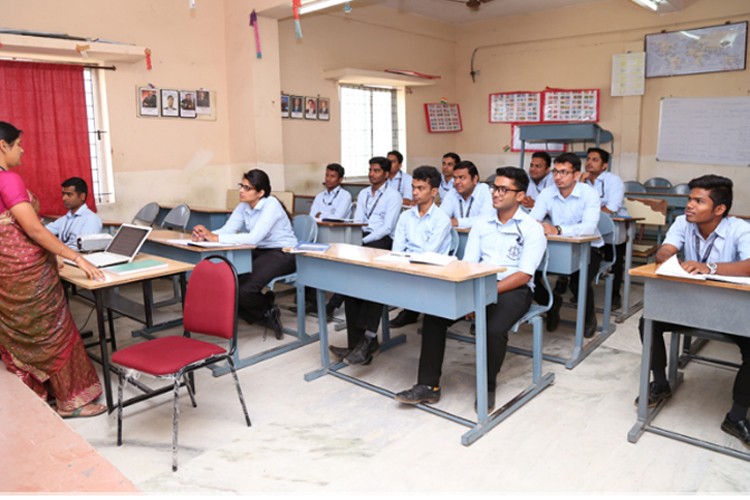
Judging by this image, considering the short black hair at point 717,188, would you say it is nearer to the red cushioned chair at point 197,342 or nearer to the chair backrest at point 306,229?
the red cushioned chair at point 197,342

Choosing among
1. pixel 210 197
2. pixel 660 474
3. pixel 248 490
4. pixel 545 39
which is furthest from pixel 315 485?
pixel 545 39

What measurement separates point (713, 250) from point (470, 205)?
1986mm

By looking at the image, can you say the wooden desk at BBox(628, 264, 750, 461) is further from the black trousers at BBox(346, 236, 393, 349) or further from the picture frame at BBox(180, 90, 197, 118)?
the picture frame at BBox(180, 90, 197, 118)

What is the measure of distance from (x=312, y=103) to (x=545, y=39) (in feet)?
11.7

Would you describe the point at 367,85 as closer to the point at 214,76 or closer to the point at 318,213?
the point at 214,76

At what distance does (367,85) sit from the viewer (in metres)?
8.00

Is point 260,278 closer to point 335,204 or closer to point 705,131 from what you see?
point 335,204

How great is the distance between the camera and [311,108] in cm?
711

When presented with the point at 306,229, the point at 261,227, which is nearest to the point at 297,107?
the point at 306,229

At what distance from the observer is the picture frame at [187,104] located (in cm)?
608

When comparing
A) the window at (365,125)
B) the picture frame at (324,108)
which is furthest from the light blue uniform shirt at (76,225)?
the window at (365,125)

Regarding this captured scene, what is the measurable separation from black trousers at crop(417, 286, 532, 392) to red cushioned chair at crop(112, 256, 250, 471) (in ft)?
3.00

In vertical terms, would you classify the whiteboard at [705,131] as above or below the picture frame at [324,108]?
below

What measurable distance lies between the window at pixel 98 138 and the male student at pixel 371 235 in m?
2.55
